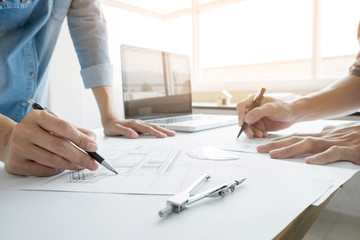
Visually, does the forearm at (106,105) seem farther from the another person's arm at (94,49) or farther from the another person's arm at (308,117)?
the another person's arm at (308,117)

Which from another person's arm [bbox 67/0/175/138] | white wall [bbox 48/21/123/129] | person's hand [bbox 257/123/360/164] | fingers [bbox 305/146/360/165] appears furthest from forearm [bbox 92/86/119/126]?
white wall [bbox 48/21/123/129]

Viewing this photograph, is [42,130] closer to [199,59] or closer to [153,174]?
[153,174]

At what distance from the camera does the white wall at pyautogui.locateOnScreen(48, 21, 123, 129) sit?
2.00m

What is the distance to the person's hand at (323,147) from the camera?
53 centimetres

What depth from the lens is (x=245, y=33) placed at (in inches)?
124

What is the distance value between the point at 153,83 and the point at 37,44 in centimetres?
55

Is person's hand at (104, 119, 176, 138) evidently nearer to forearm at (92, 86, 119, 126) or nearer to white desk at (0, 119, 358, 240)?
forearm at (92, 86, 119, 126)

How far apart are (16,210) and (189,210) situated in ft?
0.75

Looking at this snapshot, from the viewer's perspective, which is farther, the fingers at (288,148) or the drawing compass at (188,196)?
the fingers at (288,148)

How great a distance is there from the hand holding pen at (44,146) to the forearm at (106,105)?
49 centimetres

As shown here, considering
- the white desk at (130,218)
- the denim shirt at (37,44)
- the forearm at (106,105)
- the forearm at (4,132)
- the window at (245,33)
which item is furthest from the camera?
the window at (245,33)

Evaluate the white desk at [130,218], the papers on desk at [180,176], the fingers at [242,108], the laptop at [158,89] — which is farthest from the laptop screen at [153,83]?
the white desk at [130,218]

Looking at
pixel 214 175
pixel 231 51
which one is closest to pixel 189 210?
pixel 214 175

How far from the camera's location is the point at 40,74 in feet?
3.01
